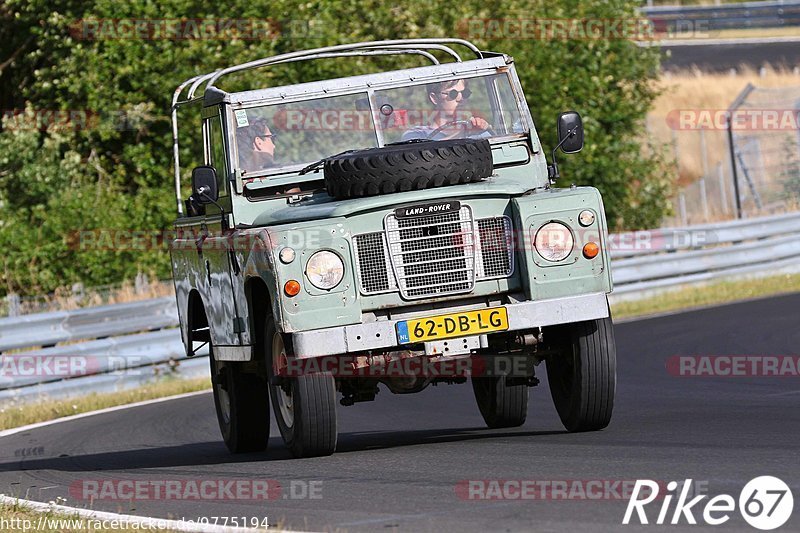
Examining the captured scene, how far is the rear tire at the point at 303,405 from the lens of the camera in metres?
8.67

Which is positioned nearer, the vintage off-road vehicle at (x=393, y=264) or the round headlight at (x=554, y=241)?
the vintage off-road vehicle at (x=393, y=264)

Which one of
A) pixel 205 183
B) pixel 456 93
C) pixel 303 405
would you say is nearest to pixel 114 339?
pixel 205 183

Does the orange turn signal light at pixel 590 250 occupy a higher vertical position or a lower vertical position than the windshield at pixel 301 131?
lower

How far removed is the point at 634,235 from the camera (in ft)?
71.5

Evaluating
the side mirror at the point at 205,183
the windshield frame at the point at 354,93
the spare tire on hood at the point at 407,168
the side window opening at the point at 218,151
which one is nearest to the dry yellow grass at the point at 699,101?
the windshield frame at the point at 354,93

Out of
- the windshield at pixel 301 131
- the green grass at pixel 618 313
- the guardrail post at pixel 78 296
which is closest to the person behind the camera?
the windshield at pixel 301 131

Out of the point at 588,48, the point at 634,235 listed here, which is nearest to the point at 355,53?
the point at 634,235

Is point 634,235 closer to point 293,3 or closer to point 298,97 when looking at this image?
point 293,3

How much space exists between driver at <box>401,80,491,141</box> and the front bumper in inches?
67.5

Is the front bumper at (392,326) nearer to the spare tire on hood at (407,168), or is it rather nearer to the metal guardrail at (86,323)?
the spare tire on hood at (407,168)

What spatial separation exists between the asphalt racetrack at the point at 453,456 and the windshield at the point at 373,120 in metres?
2.01

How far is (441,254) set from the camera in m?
8.84

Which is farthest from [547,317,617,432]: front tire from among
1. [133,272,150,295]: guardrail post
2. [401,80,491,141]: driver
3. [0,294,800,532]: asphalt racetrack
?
[133,272,150,295]: guardrail post

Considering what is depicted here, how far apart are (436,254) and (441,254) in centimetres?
3
